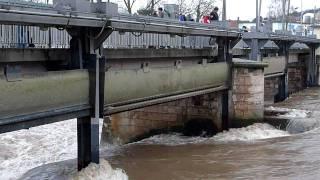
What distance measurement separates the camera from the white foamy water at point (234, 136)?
64.8 feet

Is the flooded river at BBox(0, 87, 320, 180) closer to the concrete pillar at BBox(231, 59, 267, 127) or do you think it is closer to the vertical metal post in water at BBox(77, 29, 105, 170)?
the vertical metal post in water at BBox(77, 29, 105, 170)

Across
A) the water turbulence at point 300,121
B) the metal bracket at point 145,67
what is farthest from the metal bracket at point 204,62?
the water turbulence at point 300,121

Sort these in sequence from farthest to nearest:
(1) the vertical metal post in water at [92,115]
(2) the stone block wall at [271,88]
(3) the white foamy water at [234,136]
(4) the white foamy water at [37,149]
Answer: (2) the stone block wall at [271,88] → (3) the white foamy water at [234,136] → (4) the white foamy water at [37,149] → (1) the vertical metal post in water at [92,115]

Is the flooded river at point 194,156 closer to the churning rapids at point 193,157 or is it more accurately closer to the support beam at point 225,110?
the churning rapids at point 193,157

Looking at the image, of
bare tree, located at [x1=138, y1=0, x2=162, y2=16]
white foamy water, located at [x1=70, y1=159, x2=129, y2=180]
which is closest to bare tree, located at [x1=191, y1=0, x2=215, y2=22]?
bare tree, located at [x1=138, y1=0, x2=162, y2=16]

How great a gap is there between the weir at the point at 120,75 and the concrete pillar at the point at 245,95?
4cm

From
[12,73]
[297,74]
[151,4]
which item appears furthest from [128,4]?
[12,73]

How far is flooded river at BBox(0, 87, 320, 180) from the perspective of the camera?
554 inches

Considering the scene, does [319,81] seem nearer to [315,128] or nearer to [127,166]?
[315,128]

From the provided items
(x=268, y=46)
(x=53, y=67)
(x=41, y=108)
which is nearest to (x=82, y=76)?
(x=53, y=67)

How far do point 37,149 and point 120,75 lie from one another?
10090 mm

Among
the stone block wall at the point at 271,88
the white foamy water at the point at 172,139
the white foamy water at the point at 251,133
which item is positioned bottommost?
the white foamy water at the point at 172,139

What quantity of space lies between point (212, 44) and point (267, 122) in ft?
12.7

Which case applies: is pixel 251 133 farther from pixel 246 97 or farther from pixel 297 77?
pixel 297 77
